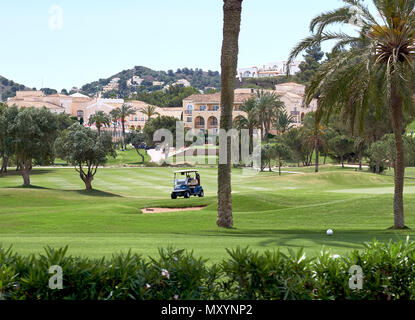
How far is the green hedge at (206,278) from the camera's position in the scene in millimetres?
5441

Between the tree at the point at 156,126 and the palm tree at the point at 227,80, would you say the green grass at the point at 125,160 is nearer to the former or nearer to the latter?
the tree at the point at 156,126

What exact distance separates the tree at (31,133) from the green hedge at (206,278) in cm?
4156

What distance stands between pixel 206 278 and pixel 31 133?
42766mm

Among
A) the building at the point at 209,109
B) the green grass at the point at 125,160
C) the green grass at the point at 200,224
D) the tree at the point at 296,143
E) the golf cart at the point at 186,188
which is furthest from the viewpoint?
the building at the point at 209,109

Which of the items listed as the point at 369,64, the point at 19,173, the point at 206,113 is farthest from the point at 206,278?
the point at 206,113

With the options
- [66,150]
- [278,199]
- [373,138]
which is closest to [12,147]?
[66,150]

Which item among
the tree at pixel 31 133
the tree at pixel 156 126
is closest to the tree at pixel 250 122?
the tree at pixel 156 126

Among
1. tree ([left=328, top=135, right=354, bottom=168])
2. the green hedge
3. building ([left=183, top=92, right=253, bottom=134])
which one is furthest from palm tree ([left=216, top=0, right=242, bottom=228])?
building ([left=183, top=92, right=253, bottom=134])

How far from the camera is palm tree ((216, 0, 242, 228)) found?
17.9 meters

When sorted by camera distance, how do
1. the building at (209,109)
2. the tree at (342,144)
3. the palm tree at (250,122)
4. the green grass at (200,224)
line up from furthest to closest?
1. the building at (209,109)
2. the palm tree at (250,122)
3. the tree at (342,144)
4. the green grass at (200,224)

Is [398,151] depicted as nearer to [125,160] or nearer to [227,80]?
[227,80]

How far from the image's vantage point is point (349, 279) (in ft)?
18.9

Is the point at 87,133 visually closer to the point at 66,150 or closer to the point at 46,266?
the point at 66,150

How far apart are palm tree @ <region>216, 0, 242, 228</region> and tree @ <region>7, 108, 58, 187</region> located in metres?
30.6
